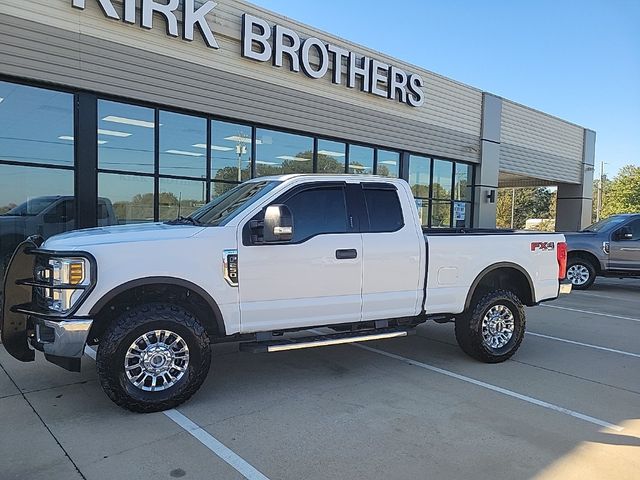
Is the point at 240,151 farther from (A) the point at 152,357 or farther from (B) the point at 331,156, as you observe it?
(A) the point at 152,357

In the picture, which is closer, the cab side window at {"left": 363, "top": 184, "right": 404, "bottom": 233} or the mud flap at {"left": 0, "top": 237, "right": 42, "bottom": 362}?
the mud flap at {"left": 0, "top": 237, "right": 42, "bottom": 362}

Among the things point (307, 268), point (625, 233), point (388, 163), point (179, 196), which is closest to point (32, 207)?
point (179, 196)

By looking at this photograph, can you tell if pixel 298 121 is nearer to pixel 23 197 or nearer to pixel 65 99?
pixel 65 99

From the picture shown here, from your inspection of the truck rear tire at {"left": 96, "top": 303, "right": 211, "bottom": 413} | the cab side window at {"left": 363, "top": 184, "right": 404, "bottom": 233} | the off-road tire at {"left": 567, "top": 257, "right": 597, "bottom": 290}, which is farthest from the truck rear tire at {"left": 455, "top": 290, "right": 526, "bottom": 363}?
the off-road tire at {"left": 567, "top": 257, "right": 597, "bottom": 290}

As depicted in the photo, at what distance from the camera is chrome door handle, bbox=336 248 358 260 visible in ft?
16.8

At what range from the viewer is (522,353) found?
6.63m

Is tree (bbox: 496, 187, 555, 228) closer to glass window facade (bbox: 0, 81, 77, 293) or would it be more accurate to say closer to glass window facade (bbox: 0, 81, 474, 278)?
glass window facade (bbox: 0, 81, 474, 278)

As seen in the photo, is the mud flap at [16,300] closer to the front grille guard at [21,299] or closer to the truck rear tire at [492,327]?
the front grille guard at [21,299]

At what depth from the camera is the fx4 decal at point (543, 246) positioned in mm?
6387

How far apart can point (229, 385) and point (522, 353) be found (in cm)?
388

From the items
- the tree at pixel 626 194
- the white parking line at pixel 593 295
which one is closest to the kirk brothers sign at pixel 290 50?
the white parking line at pixel 593 295

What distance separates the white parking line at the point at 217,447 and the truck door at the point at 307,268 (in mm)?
956

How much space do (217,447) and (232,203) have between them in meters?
2.44

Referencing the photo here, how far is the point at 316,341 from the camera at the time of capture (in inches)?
198
